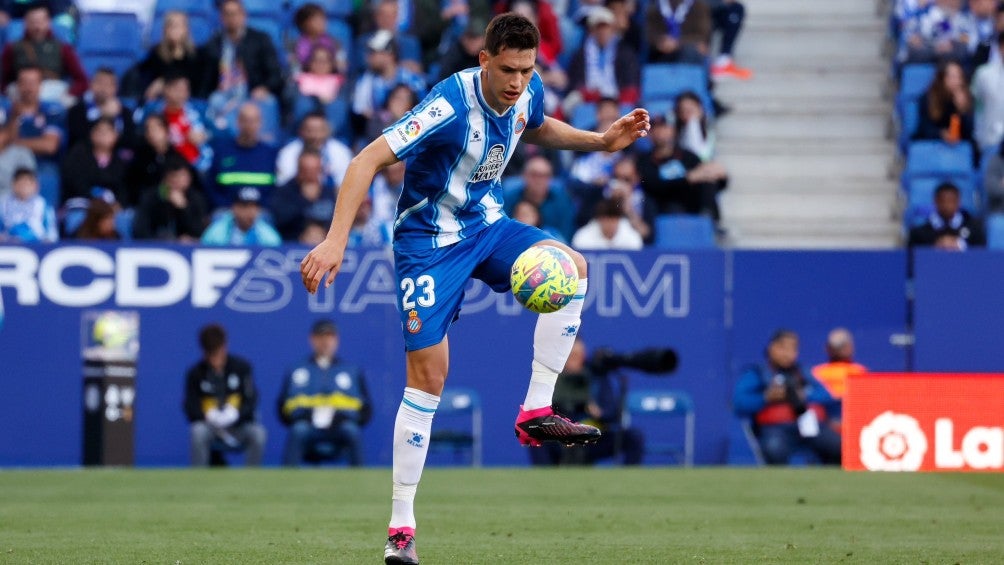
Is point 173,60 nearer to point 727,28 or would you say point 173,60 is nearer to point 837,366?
point 727,28

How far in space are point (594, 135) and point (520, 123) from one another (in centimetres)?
43

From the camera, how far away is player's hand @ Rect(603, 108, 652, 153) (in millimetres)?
7473

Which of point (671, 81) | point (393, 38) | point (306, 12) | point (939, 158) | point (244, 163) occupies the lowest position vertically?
point (244, 163)

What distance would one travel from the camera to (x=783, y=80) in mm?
18812

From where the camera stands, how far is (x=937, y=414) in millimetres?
12977

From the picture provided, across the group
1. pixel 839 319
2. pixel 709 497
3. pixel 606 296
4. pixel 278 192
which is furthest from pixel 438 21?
pixel 709 497

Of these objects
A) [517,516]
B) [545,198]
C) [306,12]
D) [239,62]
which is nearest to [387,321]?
[545,198]

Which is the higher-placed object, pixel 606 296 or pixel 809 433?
pixel 606 296

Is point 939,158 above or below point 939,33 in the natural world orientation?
below

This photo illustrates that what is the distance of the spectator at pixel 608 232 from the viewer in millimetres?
14734

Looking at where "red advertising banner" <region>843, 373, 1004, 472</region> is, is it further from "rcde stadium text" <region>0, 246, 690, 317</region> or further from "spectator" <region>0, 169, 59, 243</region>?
"spectator" <region>0, 169, 59, 243</region>

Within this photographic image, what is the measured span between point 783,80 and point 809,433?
577 cm

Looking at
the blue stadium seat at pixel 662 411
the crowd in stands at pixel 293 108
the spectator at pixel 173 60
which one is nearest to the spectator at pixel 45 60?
the crowd in stands at pixel 293 108

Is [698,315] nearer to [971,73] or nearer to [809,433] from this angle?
[809,433]
